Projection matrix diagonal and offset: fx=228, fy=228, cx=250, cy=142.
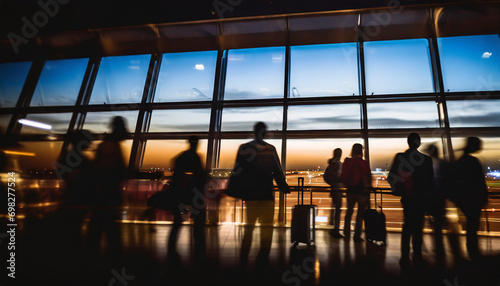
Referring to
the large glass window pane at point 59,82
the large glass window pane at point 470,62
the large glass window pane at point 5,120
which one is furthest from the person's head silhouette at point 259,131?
the large glass window pane at point 5,120

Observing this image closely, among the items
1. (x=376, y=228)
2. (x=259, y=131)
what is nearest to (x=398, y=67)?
(x=376, y=228)

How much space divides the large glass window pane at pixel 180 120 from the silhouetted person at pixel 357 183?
3136 millimetres

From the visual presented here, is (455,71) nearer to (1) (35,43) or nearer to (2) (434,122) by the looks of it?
(2) (434,122)

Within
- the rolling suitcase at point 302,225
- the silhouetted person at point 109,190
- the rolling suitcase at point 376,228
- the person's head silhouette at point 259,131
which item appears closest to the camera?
the person's head silhouette at point 259,131

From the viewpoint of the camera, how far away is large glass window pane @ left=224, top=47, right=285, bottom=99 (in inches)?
214

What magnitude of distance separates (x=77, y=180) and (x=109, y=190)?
13.3 inches

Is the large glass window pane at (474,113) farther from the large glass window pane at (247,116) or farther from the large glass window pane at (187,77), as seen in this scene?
the large glass window pane at (187,77)

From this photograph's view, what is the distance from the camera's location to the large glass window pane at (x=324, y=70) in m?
5.21

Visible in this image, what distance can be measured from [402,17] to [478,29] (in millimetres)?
1726

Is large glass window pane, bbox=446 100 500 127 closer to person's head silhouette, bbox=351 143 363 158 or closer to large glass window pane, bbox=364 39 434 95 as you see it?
large glass window pane, bbox=364 39 434 95

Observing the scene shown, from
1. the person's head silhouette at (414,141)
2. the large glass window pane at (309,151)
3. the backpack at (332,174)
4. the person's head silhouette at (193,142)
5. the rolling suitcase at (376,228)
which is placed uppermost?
the large glass window pane at (309,151)

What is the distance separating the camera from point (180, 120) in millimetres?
5422

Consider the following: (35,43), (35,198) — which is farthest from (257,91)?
(35,43)

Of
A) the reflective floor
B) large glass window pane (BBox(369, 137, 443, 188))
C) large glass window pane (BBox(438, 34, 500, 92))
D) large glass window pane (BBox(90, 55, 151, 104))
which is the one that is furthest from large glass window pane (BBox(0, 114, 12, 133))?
large glass window pane (BBox(438, 34, 500, 92))
